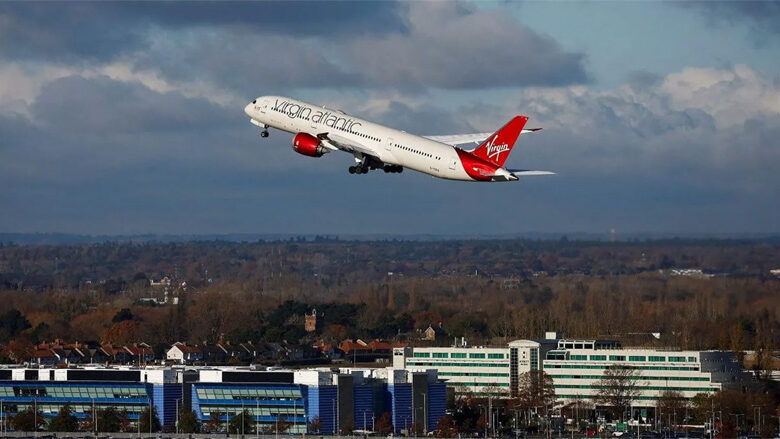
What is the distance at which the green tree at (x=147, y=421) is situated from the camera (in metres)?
135

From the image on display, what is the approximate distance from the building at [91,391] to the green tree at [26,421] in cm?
155

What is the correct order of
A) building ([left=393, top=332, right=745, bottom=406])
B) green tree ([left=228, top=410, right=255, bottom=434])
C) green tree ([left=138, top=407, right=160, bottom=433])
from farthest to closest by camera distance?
building ([left=393, top=332, right=745, bottom=406]), green tree ([left=138, top=407, right=160, bottom=433]), green tree ([left=228, top=410, right=255, bottom=434])

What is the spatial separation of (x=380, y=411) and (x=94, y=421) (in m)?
22.4

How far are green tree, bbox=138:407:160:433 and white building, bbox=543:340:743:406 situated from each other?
42.1 metres

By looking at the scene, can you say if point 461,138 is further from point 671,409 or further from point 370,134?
point 671,409

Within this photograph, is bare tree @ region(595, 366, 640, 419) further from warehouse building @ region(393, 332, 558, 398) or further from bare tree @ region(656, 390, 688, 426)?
warehouse building @ region(393, 332, 558, 398)

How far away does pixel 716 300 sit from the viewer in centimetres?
18038

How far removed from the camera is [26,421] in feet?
449

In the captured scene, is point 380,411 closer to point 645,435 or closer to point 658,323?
point 645,435

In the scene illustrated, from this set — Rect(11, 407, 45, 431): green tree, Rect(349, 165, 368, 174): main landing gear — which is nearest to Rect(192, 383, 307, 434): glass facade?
Rect(11, 407, 45, 431): green tree

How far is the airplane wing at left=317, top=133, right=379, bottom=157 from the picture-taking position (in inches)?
3644

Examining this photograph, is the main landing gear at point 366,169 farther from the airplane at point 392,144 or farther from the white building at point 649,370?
the white building at point 649,370

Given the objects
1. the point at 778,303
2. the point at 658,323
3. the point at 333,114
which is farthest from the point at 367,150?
the point at 658,323

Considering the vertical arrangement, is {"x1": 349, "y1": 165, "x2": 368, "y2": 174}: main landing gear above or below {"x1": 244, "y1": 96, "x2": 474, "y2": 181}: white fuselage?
below
